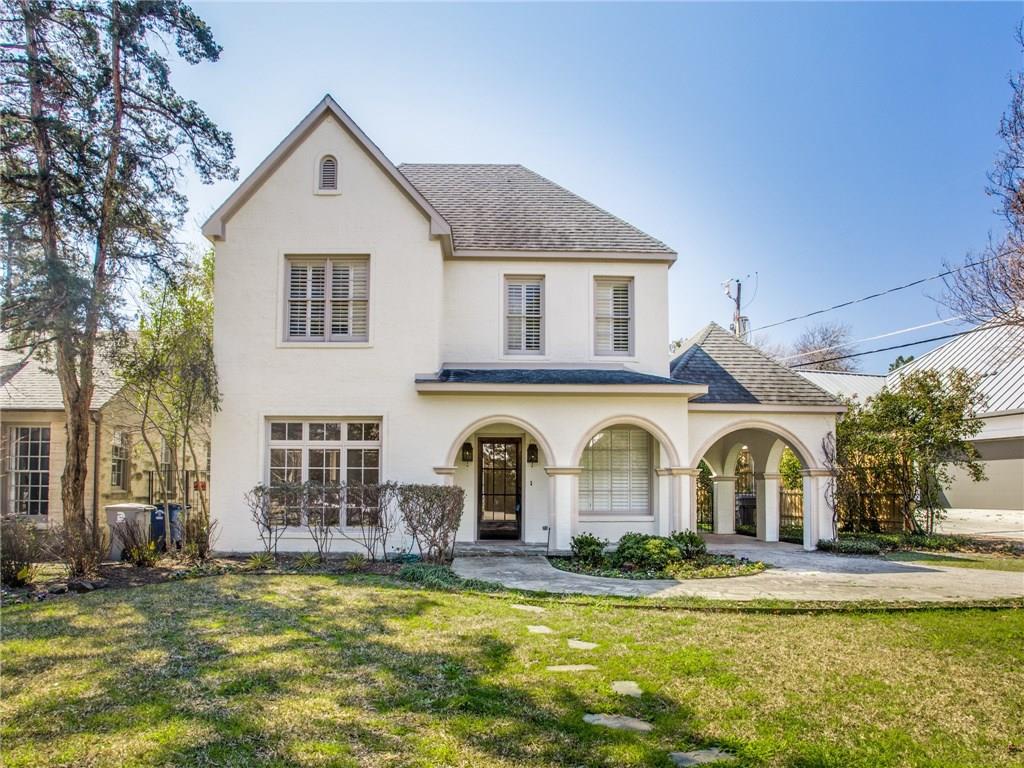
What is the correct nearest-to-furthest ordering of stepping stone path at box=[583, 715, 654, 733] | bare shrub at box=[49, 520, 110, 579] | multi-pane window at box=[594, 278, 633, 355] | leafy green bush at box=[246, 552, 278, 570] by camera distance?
stepping stone path at box=[583, 715, 654, 733]
bare shrub at box=[49, 520, 110, 579]
leafy green bush at box=[246, 552, 278, 570]
multi-pane window at box=[594, 278, 633, 355]

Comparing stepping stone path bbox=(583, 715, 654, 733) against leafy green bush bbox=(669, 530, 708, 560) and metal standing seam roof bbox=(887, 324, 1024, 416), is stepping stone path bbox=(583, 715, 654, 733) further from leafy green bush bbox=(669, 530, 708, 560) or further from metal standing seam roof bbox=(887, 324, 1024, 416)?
metal standing seam roof bbox=(887, 324, 1024, 416)

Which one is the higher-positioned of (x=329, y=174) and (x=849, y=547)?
(x=329, y=174)

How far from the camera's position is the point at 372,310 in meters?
14.0

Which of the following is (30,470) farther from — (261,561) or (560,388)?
(560,388)

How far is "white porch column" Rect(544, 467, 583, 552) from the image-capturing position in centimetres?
1361

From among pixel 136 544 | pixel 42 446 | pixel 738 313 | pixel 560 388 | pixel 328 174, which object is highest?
pixel 738 313

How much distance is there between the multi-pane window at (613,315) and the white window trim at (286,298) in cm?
510

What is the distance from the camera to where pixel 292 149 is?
14195 mm

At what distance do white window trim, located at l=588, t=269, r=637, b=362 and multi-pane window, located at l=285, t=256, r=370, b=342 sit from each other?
5.04 metres

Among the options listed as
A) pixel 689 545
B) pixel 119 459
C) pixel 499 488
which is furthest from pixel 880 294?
pixel 119 459

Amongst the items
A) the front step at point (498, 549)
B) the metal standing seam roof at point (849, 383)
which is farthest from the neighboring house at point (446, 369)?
the metal standing seam roof at point (849, 383)

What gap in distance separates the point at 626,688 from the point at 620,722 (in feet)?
2.38

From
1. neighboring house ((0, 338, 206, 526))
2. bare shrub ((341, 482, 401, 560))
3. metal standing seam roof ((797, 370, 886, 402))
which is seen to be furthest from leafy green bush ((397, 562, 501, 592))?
metal standing seam roof ((797, 370, 886, 402))

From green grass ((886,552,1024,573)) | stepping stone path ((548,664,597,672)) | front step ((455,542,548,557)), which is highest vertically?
stepping stone path ((548,664,597,672))
